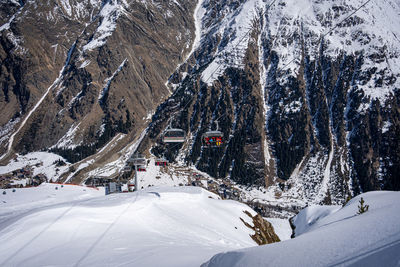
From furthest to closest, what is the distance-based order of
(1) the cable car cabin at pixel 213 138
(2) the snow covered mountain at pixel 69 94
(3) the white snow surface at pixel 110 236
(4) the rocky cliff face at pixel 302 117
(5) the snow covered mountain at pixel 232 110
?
(2) the snow covered mountain at pixel 69 94 < (5) the snow covered mountain at pixel 232 110 < (4) the rocky cliff face at pixel 302 117 < (1) the cable car cabin at pixel 213 138 < (3) the white snow surface at pixel 110 236

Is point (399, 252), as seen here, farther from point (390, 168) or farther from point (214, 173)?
point (390, 168)

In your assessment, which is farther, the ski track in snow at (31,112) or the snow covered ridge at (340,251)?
the ski track in snow at (31,112)

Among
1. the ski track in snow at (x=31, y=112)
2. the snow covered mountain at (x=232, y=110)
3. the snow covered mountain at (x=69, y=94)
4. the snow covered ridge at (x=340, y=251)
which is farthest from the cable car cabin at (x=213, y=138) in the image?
the ski track in snow at (x=31, y=112)

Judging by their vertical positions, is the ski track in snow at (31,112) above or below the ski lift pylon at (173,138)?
above

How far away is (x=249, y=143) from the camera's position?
165500mm

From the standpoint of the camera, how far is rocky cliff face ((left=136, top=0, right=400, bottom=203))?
5891 inches

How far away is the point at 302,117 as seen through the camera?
175 meters

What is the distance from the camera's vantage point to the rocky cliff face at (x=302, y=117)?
14962 centimetres

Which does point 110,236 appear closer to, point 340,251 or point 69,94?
point 340,251

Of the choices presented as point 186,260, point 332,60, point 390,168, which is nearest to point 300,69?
point 332,60

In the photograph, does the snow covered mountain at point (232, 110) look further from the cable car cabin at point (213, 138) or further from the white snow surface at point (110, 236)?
the white snow surface at point (110, 236)

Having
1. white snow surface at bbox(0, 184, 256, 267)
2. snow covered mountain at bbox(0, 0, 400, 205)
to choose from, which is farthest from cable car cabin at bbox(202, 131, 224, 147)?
snow covered mountain at bbox(0, 0, 400, 205)

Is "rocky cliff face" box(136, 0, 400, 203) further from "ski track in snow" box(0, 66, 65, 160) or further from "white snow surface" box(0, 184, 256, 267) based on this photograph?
"white snow surface" box(0, 184, 256, 267)

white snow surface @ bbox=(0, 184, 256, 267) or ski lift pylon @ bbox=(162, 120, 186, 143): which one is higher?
ski lift pylon @ bbox=(162, 120, 186, 143)
